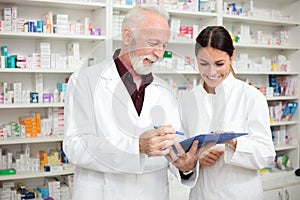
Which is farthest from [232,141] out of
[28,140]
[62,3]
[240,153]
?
[62,3]

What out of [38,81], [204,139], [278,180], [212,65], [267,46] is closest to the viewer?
[204,139]

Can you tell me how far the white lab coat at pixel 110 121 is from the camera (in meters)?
1.15

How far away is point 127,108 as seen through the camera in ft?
3.76

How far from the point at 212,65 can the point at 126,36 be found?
0.39 m

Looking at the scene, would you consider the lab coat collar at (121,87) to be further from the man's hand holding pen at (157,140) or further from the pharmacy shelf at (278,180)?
the pharmacy shelf at (278,180)

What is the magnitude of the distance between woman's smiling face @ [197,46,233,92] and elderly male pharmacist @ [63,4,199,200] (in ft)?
0.63

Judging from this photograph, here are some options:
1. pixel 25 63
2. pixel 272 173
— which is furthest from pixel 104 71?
pixel 272 173

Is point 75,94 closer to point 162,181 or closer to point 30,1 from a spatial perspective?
point 162,181

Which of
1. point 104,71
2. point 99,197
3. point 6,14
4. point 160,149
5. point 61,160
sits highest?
point 6,14

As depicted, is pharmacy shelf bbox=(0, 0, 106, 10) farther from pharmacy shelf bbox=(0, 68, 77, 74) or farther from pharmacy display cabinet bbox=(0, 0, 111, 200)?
pharmacy shelf bbox=(0, 68, 77, 74)

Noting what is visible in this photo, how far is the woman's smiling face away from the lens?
4.29 ft

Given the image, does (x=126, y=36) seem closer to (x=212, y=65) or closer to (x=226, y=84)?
(x=212, y=65)

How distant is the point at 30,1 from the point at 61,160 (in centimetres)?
123

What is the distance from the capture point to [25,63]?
2869 mm
